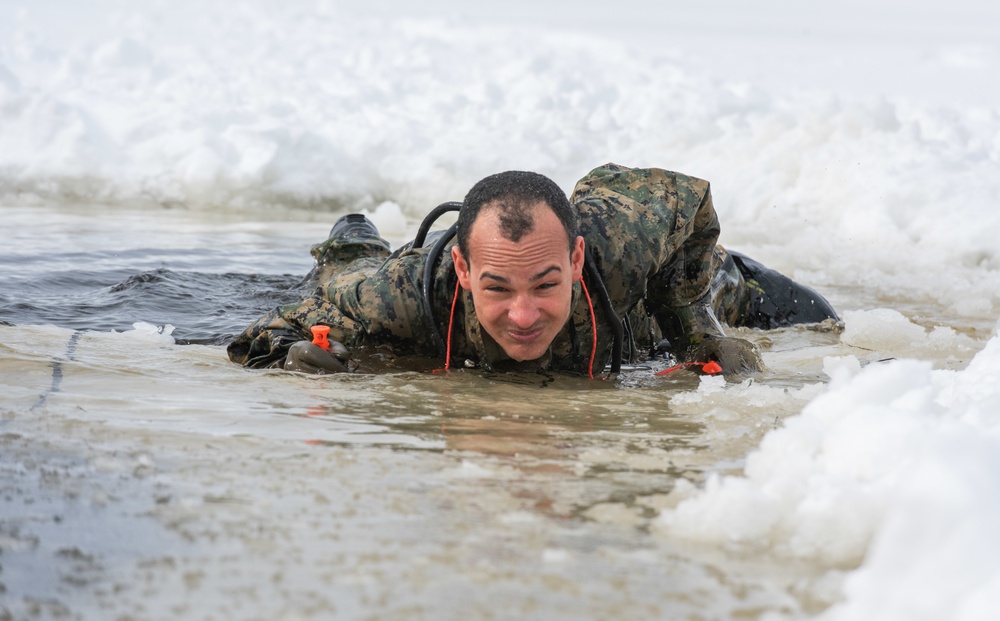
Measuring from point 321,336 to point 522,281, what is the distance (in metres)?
0.85

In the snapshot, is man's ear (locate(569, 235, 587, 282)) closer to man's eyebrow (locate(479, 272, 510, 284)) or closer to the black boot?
man's eyebrow (locate(479, 272, 510, 284))

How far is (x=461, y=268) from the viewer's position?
389cm

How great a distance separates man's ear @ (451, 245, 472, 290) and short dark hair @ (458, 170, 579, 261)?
0.09 ft

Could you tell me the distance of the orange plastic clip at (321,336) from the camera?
405 centimetres

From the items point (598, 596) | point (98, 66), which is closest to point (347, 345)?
point (598, 596)

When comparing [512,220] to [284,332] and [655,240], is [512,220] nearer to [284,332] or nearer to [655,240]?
[655,240]

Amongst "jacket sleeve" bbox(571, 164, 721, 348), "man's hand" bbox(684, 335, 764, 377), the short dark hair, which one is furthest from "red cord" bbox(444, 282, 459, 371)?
"man's hand" bbox(684, 335, 764, 377)

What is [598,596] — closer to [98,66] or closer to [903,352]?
[903,352]

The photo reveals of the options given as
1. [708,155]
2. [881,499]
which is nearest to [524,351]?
[881,499]

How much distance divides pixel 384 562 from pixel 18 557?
0.62 meters

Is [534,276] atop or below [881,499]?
atop

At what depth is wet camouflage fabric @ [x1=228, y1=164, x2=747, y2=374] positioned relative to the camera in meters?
4.10

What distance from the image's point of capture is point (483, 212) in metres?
3.76

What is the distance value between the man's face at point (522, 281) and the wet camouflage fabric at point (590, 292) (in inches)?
8.7
